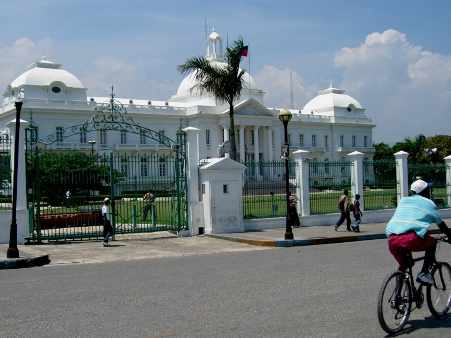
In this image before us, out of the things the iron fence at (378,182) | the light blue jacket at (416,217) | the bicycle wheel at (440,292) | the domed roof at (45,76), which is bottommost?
the bicycle wheel at (440,292)

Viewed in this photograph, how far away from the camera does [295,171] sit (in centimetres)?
2402

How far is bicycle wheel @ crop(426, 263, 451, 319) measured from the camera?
708 centimetres

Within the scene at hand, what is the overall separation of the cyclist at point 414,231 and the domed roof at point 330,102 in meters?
92.1

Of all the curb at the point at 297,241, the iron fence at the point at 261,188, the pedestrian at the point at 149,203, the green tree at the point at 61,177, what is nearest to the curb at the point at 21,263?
the green tree at the point at 61,177

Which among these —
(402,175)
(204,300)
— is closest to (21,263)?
(204,300)

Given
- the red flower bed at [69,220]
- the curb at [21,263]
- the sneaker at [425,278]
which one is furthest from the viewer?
the red flower bed at [69,220]

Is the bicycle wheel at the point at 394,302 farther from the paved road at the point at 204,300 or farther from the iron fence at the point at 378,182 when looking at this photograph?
the iron fence at the point at 378,182

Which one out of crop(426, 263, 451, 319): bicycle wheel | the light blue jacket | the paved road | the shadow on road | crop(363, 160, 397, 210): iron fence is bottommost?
the shadow on road

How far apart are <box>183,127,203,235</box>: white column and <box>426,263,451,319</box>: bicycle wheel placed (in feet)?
48.1

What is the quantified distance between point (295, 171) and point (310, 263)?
440 inches

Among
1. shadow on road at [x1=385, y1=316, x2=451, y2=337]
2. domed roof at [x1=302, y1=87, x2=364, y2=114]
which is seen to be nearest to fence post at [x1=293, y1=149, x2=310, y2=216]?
shadow on road at [x1=385, y1=316, x2=451, y2=337]

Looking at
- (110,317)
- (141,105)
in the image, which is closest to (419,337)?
(110,317)

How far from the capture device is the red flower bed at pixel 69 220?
2097 cm

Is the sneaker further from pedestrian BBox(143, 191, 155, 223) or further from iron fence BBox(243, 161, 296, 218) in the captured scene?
pedestrian BBox(143, 191, 155, 223)
